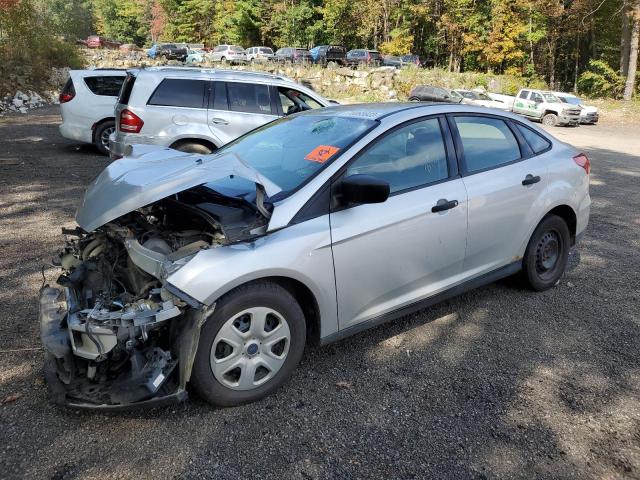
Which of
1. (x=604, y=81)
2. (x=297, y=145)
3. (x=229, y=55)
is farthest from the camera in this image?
(x=229, y=55)

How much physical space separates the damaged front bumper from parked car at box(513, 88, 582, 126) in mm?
25249

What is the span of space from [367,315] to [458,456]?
103cm

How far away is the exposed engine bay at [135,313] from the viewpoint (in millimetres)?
2631

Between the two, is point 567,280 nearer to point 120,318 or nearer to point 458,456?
point 458,456

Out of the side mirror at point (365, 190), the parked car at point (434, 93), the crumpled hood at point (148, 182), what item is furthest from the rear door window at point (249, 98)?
the parked car at point (434, 93)

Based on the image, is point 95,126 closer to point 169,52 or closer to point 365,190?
point 365,190

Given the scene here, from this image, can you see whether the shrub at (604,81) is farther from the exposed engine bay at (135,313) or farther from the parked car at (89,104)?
the exposed engine bay at (135,313)

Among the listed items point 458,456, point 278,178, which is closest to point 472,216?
point 278,178

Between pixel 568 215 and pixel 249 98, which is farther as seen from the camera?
pixel 249 98

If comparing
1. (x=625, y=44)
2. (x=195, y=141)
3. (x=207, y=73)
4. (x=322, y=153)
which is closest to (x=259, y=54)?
(x=625, y=44)

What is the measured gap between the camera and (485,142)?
4160mm

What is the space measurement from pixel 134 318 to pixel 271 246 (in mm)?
808

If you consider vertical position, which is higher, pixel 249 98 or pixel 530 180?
pixel 249 98

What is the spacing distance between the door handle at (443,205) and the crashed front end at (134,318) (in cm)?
126
